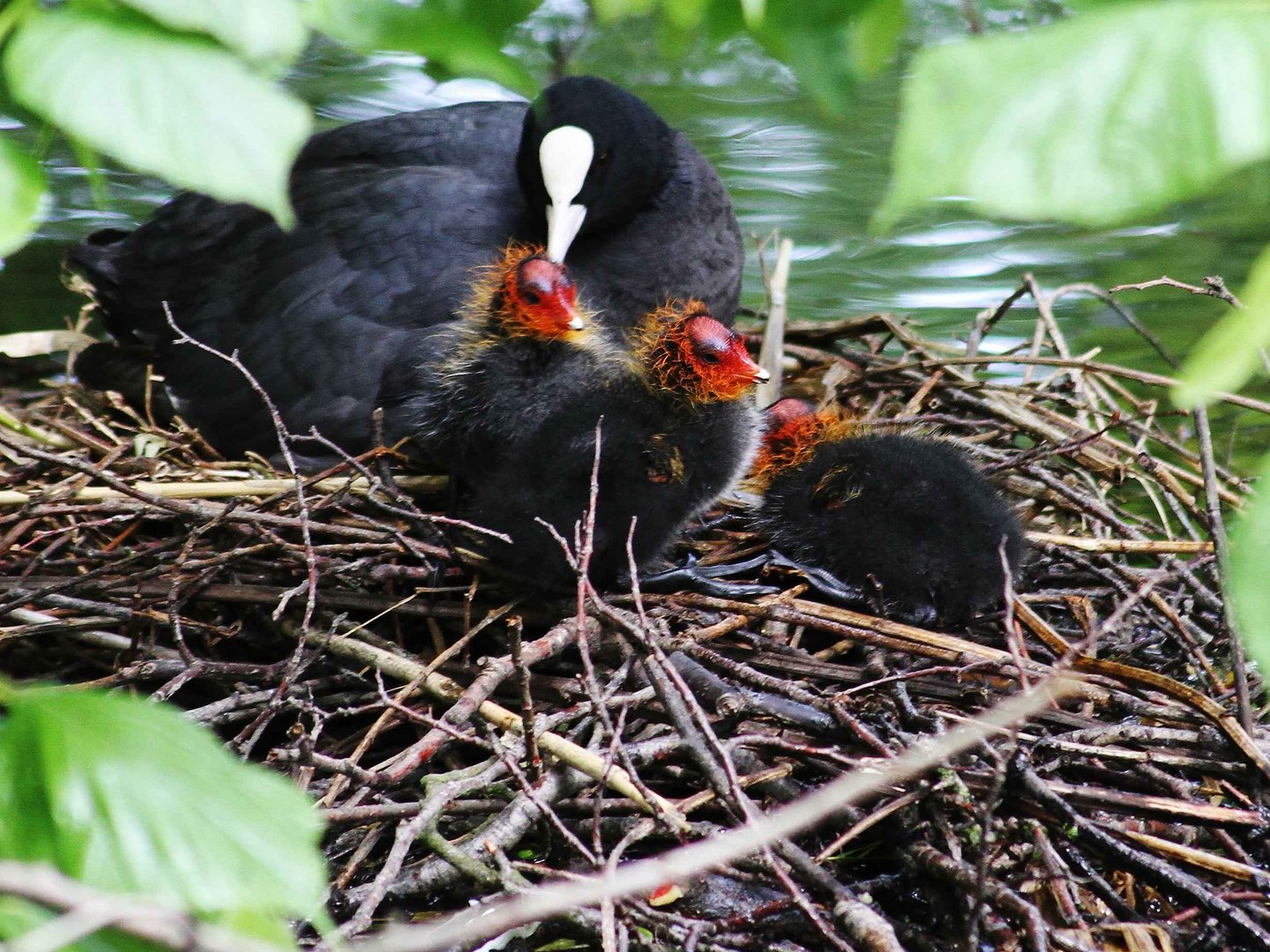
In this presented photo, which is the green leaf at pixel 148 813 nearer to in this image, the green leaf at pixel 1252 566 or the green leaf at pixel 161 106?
the green leaf at pixel 161 106

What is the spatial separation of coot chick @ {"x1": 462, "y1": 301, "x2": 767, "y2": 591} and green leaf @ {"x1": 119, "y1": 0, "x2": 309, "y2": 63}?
1.43 metres

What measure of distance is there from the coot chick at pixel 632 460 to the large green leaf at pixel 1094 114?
5.02 feet

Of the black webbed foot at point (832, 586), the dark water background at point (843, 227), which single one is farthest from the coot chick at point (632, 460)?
the dark water background at point (843, 227)

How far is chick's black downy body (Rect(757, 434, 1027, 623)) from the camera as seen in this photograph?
7.69 ft

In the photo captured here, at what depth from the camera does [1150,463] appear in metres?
2.56

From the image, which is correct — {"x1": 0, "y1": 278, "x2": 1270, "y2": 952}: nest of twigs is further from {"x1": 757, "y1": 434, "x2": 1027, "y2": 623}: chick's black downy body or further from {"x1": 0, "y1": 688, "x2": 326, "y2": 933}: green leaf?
{"x1": 0, "y1": 688, "x2": 326, "y2": 933}: green leaf

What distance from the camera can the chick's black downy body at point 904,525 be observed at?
2.34 m

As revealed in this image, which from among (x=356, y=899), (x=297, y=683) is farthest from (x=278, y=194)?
(x=297, y=683)

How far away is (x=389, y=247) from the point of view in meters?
2.90

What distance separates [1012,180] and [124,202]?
451 centimetres

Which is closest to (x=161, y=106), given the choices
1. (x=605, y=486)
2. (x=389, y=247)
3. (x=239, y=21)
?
(x=239, y=21)

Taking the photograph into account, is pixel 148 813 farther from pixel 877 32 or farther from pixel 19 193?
pixel 877 32

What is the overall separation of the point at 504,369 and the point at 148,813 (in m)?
1.83

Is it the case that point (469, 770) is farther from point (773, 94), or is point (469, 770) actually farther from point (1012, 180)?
point (773, 94)
